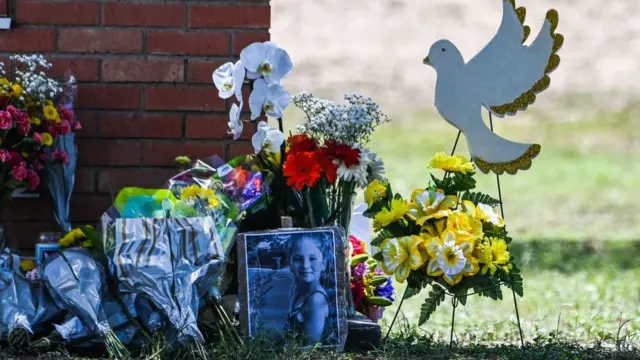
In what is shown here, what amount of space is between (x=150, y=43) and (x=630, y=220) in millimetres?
6859

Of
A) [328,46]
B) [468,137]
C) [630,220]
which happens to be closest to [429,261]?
[468,137]

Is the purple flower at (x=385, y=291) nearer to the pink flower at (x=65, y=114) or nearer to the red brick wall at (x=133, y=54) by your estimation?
the red brick wall at (x=133, y=54)

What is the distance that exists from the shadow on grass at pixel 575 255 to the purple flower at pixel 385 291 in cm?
403

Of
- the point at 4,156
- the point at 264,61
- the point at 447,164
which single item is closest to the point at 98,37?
the point at 4,156

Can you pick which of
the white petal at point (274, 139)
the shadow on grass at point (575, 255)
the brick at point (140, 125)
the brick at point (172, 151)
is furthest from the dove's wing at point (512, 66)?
the shadow on grass at point (575, 255)

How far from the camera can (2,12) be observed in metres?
4.57

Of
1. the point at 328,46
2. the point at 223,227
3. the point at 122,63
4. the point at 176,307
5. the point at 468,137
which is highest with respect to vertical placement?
the point at 328,46

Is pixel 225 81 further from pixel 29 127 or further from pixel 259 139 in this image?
pixel 29 127

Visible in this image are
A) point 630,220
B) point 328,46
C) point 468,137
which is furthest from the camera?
point 328,46

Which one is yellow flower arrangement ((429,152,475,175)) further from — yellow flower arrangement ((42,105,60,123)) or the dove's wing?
yellow flower arrangement ((42,105,60,123))

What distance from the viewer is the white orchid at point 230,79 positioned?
4.04 meters

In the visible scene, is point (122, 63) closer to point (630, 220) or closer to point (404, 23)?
point (630, 220)

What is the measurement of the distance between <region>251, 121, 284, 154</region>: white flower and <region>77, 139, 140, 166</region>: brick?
76 centimetres

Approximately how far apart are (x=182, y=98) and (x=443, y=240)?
50.6 inches
